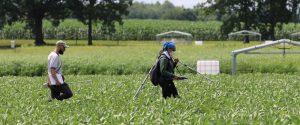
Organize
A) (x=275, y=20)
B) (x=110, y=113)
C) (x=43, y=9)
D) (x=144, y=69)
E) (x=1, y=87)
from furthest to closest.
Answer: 1. (x=275, y=20)
2. (x=43, y=9)
3. (x=144, y=69)
4. (x=1, y=87)
5. (x=110, y=113)

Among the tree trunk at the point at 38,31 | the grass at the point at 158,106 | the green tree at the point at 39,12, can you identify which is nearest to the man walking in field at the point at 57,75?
the grass at the point at 158,106

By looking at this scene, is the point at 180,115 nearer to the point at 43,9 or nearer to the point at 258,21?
the point at 43,9

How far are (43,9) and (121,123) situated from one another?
258 ft

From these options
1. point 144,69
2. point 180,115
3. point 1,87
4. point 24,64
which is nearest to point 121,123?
point 180,115

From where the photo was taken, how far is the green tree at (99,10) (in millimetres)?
88875

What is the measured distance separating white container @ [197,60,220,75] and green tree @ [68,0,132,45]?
188 feet

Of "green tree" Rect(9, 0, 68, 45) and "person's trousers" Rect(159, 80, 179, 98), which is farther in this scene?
"green tree" Rect(9, 0, 68, 45)

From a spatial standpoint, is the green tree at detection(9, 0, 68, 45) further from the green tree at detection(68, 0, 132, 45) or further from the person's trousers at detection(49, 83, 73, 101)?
the person's trousers at detection(49, 83, 73, 101)

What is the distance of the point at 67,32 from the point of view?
115000 mm

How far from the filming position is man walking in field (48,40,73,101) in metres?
16.1

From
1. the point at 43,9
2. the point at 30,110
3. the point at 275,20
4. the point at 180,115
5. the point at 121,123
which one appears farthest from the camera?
the point at 275,20

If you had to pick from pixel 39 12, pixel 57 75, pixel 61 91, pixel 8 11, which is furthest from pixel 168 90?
pixel 39 12

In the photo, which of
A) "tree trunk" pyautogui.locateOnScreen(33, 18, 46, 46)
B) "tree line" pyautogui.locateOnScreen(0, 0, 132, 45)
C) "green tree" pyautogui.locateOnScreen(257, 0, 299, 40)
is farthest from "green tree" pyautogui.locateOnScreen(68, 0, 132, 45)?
"green tree" pyautogui.locateOnScreen(257, 0, 299, 40)

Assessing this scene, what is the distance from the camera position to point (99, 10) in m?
89.0
